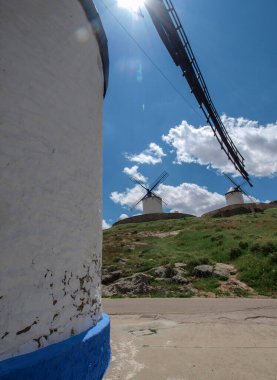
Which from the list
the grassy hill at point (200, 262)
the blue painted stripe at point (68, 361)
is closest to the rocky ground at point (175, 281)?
the grassy hill at point (200, 262)

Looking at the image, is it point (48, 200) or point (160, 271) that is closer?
point (48, 200)

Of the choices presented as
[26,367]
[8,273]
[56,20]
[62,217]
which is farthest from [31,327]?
[56,20]

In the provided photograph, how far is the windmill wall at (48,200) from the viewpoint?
2533mm

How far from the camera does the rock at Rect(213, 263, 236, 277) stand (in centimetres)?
1536

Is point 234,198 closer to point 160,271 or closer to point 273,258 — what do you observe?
point 273,258

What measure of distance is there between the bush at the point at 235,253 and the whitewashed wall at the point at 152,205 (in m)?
37.2

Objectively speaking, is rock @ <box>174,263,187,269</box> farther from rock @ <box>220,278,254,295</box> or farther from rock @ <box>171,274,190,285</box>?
rock @ <box>220,278,254,295</box>

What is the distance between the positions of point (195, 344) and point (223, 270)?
1139 cm

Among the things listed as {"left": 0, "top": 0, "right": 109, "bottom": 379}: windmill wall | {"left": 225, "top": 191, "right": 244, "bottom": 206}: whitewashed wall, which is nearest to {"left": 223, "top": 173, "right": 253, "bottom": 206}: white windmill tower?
{"left": 225, "top": 191, "right": 244, "bottom": 206}: whitewashed wall

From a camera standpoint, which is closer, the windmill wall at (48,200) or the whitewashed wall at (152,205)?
the windmill wall at (48,200)

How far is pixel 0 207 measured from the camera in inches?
99.3

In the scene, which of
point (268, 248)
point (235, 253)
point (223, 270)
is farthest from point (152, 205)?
point (223, 270)

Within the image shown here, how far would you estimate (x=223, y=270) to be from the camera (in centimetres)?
1588

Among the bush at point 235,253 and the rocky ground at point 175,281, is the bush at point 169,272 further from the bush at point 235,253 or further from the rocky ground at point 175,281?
the bush at point 235,253
